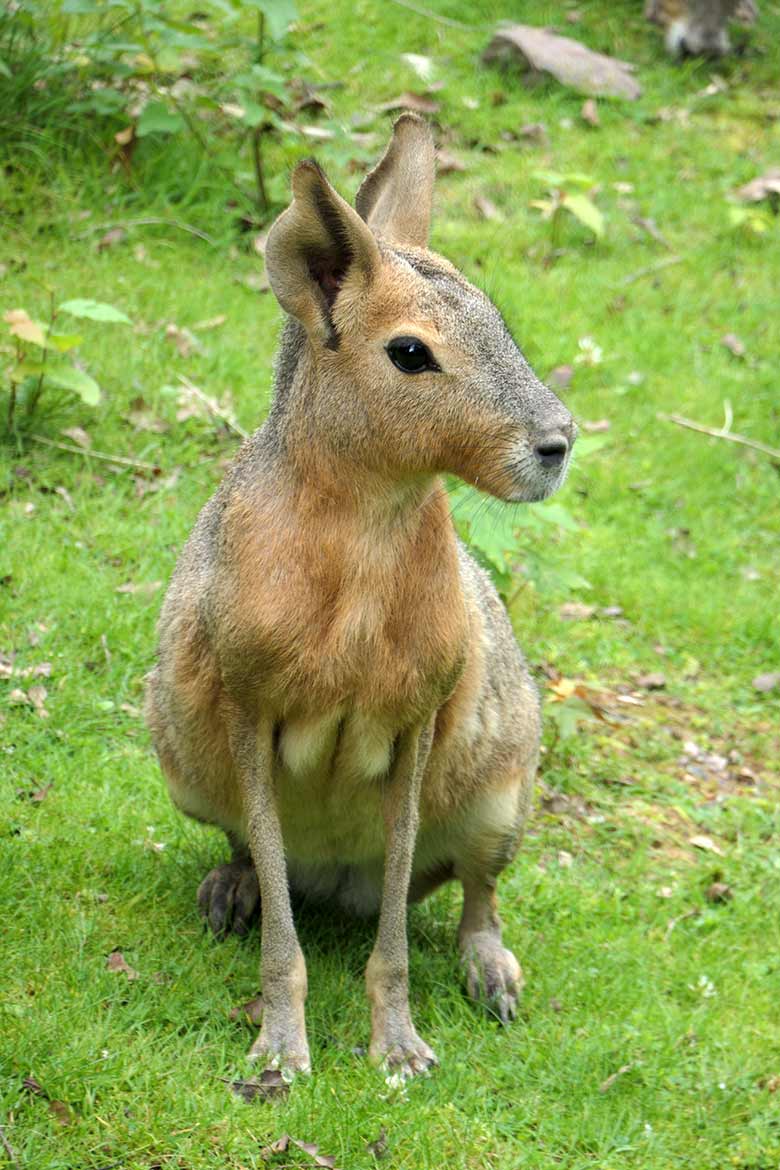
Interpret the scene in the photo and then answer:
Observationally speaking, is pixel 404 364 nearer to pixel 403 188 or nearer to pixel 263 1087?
pixel 403 188

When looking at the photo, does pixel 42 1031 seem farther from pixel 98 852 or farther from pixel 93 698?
pixel 93 698

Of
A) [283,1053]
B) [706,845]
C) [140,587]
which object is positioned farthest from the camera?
[140,587]

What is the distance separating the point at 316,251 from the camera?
3281mm

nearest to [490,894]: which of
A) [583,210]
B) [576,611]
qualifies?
[576,611]

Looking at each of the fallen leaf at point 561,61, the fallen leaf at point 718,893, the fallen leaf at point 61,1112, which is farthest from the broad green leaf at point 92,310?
the fallen leaf at point 561,61

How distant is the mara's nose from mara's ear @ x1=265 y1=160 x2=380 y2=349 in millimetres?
485

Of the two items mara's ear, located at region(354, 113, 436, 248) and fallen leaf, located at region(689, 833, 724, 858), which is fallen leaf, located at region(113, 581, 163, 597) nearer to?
fallen leaf, located at region(689, 833, 724, 858)

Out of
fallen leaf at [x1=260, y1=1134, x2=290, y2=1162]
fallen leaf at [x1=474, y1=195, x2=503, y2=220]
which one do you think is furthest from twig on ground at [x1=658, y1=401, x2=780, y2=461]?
fallen leaf at [x1=260, y1=1134, x2=290, y2=1162]

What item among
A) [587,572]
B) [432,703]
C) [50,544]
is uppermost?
[432,703]

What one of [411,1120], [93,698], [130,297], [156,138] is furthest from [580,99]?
[411,1120]

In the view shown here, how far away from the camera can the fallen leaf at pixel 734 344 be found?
827cm

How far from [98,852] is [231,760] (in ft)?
2.32

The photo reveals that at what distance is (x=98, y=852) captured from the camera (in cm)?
432

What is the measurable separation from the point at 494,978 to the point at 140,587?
7.04 ft
